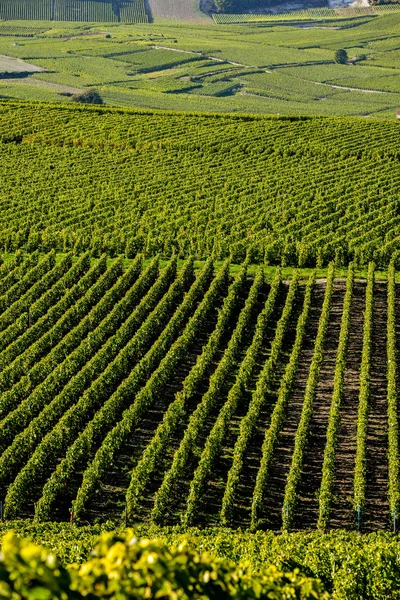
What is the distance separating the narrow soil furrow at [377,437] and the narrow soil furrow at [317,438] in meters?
1.59

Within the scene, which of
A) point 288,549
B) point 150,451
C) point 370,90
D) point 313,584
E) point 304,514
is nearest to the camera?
point 313,584

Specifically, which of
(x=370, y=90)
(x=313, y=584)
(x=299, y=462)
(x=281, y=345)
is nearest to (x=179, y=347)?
(x=281, y=345)

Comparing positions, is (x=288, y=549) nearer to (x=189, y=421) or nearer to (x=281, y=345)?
(x=189, y=421)

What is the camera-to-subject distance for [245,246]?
49.3 m

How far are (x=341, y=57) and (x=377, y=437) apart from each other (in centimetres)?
17057

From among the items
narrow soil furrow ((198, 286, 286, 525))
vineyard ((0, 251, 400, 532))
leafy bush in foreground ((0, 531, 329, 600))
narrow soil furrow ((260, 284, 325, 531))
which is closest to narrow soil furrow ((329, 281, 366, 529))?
vineyard ((0, 251, 400, 532))

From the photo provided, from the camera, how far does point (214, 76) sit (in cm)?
17025

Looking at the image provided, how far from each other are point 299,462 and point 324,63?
16996 centimetres

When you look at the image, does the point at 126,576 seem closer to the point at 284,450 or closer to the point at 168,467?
the point at 168,467

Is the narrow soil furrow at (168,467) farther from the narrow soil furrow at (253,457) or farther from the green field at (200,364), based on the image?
the narrow soil furrow at (253,457)

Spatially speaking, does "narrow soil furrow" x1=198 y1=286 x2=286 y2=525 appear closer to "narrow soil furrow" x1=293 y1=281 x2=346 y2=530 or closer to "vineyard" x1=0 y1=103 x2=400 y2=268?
"narrow soil furrow" x1=293 y1=281 x2=346 y2=530

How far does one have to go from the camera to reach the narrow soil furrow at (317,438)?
86.6 ft

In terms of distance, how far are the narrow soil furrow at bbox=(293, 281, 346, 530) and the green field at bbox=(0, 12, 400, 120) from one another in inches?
3911

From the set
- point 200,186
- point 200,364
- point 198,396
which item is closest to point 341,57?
point 200,186
